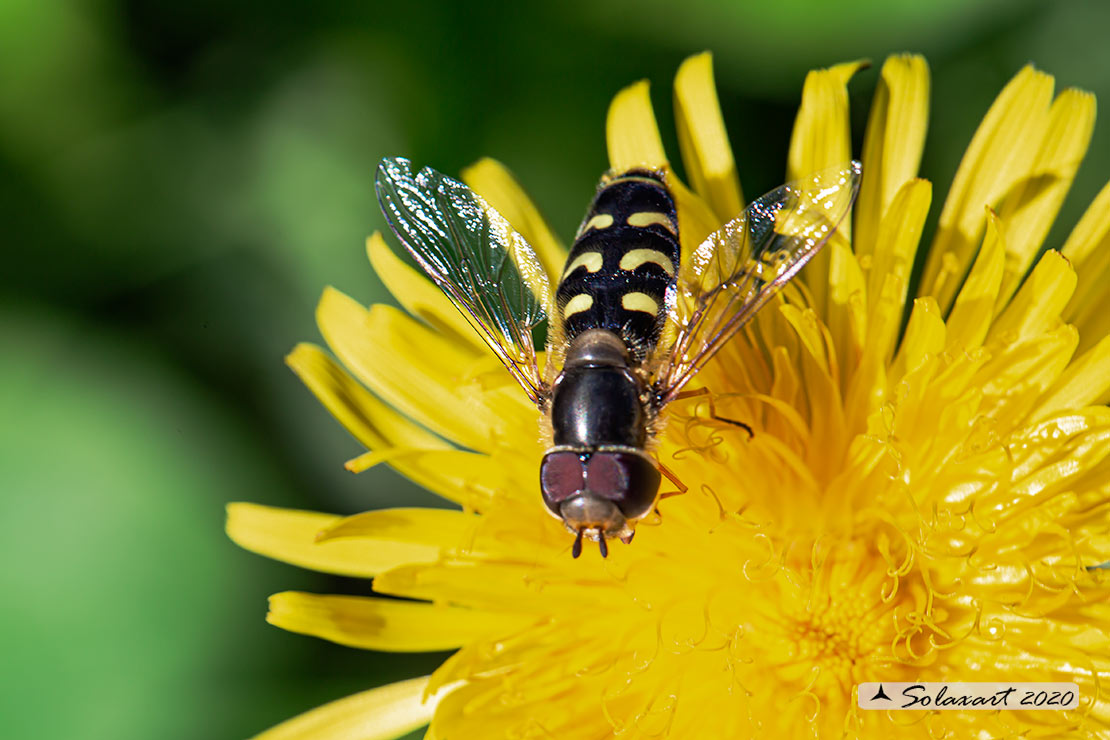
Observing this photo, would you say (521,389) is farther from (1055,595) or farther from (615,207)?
(1055,595)

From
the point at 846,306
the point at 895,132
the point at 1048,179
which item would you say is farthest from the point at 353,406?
the point at 1048,179

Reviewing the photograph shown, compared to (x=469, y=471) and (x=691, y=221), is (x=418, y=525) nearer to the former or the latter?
(x=469, y=471)

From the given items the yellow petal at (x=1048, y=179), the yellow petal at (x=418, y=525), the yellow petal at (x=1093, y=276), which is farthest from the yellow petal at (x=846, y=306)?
the yellow petal at (x=418, y=525)

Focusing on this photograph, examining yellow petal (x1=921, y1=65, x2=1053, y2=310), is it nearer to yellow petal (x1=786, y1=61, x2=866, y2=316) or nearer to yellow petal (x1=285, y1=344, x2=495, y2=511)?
yellow petal (x1=786, y1=61, x2=866, y2=316)

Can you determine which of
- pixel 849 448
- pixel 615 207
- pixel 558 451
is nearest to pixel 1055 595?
pixel 849 448

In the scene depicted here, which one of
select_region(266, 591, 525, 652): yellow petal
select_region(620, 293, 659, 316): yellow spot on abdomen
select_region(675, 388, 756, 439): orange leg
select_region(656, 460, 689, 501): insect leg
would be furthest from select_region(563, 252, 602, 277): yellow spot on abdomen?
select_region(266, 591, 525, 652): yellow petal
